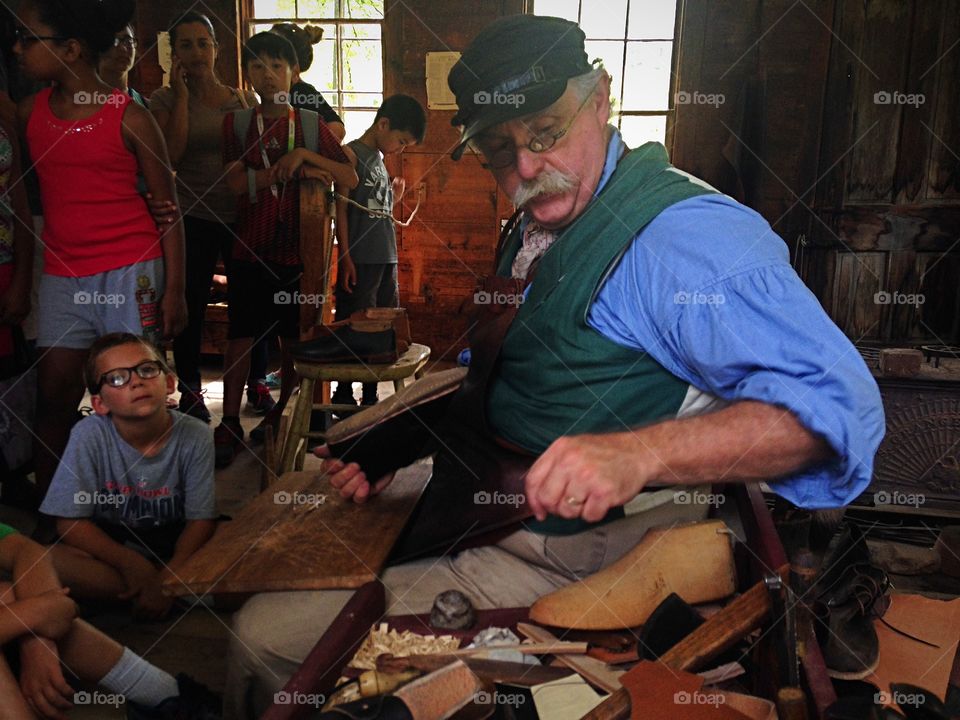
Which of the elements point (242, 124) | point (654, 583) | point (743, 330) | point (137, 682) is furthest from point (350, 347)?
point (743, 330)

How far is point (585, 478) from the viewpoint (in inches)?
41.7

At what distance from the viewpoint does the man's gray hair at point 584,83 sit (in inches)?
62.8

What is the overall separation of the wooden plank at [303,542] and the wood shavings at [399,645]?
14 centimetres

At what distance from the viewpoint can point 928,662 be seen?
4.76 feet

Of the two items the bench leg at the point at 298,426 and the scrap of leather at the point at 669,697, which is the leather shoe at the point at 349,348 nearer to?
the bench leg at the point at 298,426

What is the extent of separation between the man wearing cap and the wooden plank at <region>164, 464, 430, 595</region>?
5 centimetres

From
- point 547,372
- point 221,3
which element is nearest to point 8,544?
point 547,372

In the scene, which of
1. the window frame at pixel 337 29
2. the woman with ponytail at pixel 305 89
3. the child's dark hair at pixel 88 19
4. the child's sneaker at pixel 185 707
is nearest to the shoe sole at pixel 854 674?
the child's sneaker at pixel 185 707

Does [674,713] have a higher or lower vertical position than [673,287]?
lower

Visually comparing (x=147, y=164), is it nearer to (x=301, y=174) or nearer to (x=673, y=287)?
(x=301, y=174)

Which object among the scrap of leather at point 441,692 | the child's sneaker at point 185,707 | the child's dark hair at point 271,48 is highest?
the child's dark hair at point 271,48

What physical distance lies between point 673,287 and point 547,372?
0.31m

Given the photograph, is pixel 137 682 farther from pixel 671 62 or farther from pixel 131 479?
pixel 671 62

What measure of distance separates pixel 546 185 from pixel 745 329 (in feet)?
1.81
